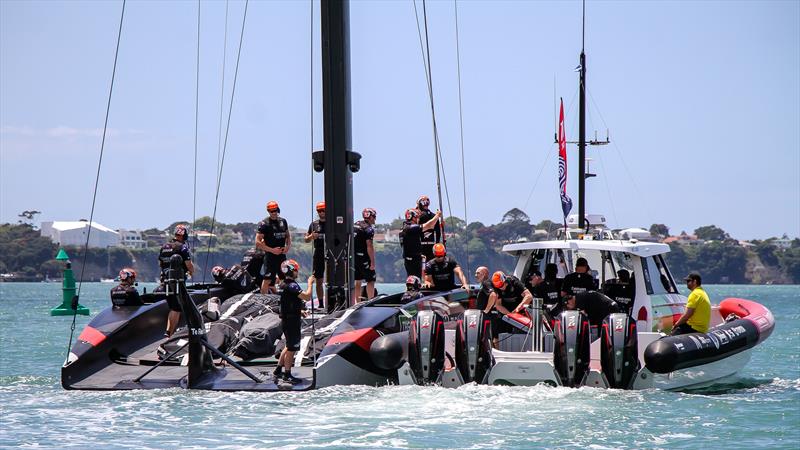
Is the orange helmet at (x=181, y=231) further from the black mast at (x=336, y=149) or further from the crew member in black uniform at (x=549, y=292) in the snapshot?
the crew member in black uniform at (x=549, y=292)

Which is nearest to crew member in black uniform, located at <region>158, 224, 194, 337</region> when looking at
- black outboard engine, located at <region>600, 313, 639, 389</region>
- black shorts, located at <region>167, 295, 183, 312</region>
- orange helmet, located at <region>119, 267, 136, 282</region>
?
black shorts, located at <region>167, 295, 183, 312</region>

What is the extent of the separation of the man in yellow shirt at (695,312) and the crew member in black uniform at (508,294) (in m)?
2.03

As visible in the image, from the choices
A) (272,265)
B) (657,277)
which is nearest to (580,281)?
(657,277)

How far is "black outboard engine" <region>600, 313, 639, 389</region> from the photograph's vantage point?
1349cm

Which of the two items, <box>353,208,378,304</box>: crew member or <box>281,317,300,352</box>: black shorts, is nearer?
<box>281,317,300,352</box>: black shorts

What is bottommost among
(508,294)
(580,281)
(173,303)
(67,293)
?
(173,303)

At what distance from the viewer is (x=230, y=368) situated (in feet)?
46.5

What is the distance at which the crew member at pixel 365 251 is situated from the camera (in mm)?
16797

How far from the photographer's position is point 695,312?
48.2ft

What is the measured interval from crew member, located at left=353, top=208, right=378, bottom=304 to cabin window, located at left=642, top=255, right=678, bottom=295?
4.08 metres

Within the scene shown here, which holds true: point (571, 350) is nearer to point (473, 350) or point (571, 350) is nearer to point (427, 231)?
point (473, 350)

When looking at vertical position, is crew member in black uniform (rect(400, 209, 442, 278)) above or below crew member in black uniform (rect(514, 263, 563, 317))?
above

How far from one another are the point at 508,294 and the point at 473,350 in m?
1.90

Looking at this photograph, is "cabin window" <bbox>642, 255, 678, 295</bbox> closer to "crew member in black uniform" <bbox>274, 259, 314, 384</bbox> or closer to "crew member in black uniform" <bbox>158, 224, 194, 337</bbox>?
"crew member in black uniform" <bbox>274, 259, 314, 384</bbox>
